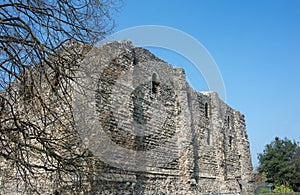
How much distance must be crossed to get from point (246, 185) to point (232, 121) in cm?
394

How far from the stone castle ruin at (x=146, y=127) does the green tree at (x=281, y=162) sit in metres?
14.0

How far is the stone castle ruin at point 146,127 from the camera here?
8.58m

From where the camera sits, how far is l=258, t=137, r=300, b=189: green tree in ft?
102

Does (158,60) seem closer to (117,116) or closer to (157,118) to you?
(157,118)

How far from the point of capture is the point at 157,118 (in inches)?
508

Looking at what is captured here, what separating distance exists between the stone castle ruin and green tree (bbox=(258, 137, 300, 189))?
14017mm

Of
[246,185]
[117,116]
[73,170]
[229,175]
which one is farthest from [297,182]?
[73,170]

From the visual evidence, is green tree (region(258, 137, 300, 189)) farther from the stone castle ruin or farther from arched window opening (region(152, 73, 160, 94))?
arched window opening (region(152, 73, 160, 94))

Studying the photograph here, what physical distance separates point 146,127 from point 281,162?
2405 cm

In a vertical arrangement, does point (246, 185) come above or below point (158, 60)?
below

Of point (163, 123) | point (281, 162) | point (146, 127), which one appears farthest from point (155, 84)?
point (281, 162)

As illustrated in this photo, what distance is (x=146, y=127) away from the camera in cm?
1204

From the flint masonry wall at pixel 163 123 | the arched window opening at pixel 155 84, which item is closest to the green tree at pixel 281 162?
the flint masonry wall at pixel 163 123

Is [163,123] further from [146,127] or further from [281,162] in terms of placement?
[281,162]
